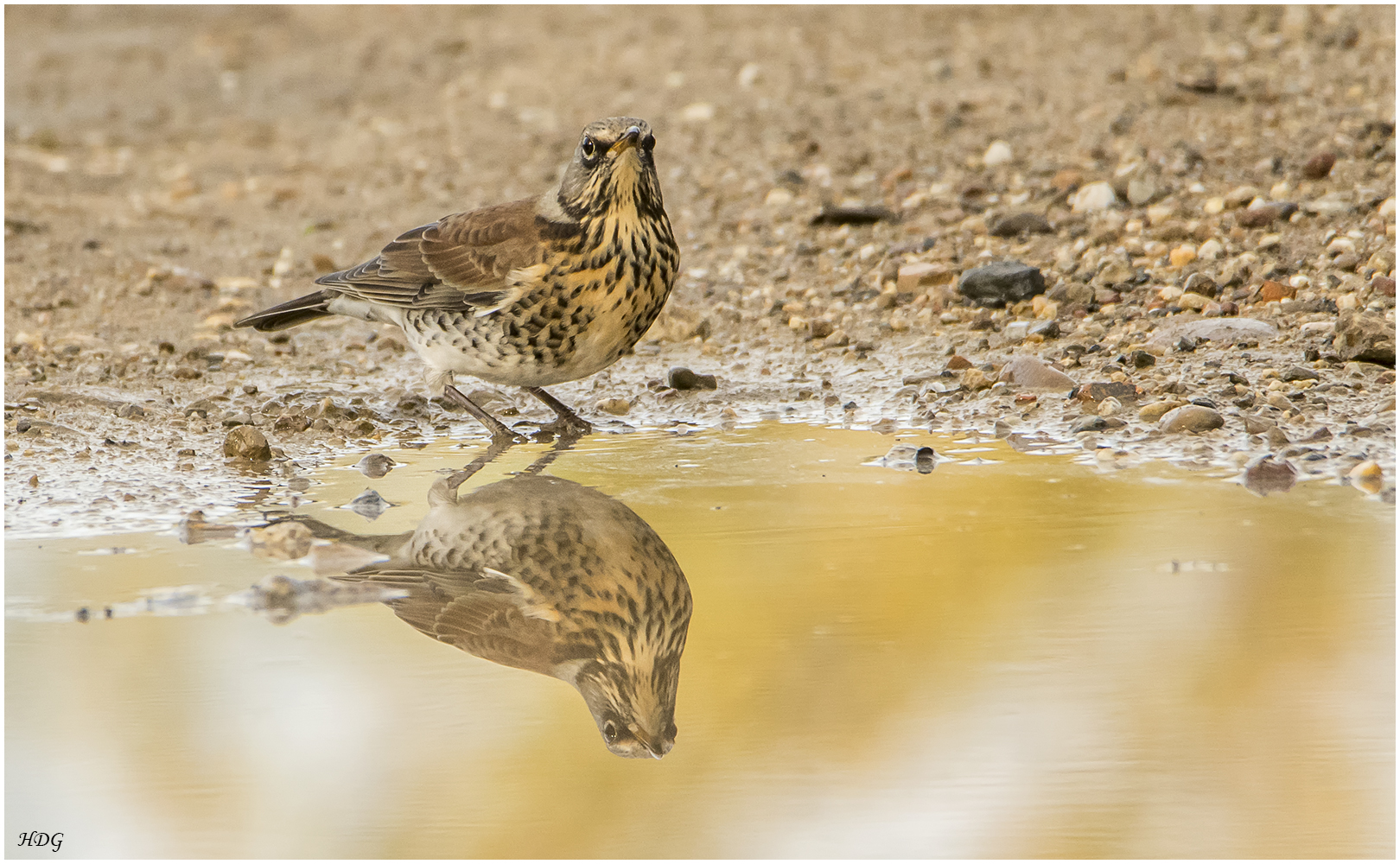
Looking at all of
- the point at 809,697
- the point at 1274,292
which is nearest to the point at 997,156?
the point at 1274,292

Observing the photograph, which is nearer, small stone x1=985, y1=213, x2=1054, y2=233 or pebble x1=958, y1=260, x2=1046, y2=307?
pebble x1=958, y1=260, x2=1046, y2=307

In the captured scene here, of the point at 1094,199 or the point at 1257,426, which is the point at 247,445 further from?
the point at 1094,199

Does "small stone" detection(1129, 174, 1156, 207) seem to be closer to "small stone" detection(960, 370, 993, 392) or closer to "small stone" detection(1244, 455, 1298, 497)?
"small stone" detection(960, 370, 993, 392)

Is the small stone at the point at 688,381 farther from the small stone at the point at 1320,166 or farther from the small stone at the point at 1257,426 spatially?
the small stone at the point at 1320,166

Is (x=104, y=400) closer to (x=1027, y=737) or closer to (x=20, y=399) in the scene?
(x=20, y=399)

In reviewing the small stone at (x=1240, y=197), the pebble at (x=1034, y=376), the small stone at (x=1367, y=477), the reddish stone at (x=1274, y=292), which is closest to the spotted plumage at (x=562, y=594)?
the pebble at (x=1034, y=376)

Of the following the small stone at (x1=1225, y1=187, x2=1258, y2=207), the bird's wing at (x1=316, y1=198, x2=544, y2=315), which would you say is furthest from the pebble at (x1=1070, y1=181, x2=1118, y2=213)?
the bird's wing at (x1=316, y1=198, x2=544, y2=315)
